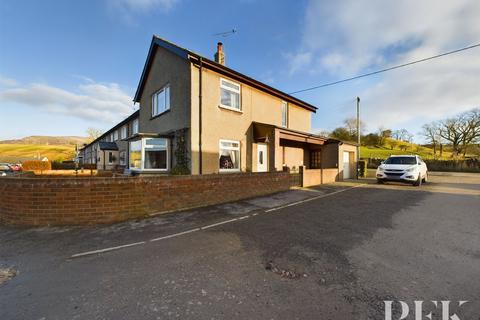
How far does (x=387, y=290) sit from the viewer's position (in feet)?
9.47

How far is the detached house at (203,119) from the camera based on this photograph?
35.2 ft

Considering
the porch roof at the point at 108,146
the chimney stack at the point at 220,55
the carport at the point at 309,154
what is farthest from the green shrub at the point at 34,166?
the carport at the point at 309,154

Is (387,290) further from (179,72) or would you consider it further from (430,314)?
(179,72)

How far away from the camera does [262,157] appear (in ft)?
46.3

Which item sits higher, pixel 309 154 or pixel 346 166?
pixel 309 154

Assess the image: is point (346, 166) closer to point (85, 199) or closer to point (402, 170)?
point (402, 170)

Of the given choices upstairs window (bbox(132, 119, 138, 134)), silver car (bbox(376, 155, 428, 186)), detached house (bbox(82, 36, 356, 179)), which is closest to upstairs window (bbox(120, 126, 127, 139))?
upstairs window (bbox(132, 119, 138, 134))

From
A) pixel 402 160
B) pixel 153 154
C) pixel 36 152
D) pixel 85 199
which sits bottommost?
pixel 85 199

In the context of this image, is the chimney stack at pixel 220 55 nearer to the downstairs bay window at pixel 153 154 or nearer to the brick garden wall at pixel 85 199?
the downstairs bay window at pixel 153 154

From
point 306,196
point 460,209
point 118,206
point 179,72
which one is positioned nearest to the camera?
point 118,206

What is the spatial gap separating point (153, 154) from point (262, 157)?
628cm

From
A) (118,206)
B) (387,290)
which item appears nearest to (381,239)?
(387,290)

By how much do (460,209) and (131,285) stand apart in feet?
31.8

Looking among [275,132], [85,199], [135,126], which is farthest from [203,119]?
[135,126]
